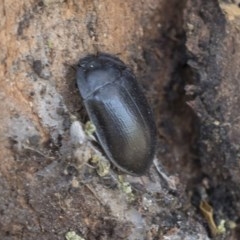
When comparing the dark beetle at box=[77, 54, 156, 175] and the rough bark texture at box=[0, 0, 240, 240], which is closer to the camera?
the rough bark texture at box=[0, 0, 240, 240]

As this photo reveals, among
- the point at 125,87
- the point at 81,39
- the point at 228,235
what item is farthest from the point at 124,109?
the point at 228,235

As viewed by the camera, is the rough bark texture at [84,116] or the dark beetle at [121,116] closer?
the rough bark texture at [84,116]

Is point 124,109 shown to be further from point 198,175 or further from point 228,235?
point 228,235
